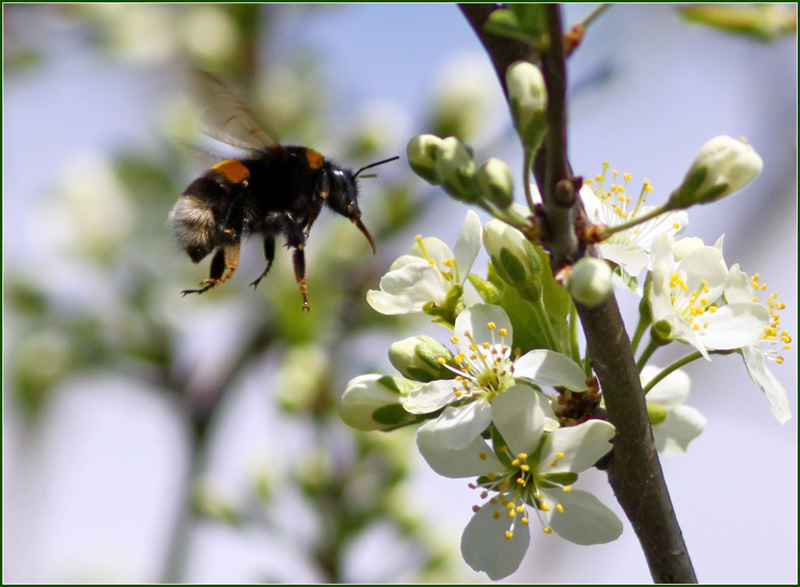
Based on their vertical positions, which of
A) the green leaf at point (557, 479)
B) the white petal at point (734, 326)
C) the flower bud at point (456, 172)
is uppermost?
the flower bud at point (456, 172)

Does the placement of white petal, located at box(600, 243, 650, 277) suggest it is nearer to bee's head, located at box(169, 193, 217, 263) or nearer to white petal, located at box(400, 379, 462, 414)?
white petal, located at box(400, 379, 462, 414)

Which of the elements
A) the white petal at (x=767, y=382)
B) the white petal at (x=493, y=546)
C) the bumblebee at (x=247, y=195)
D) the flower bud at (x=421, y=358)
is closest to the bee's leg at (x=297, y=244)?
the bumblebee at (x=247, y=195)

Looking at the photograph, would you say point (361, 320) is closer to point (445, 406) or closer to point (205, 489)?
point (205, 489)

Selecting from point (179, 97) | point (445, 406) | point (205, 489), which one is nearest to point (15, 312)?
point (179, 97)

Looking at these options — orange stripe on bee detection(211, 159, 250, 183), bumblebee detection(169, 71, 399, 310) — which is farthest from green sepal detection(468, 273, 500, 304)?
orange stripe on bee detection(211, 159, 250, 183)

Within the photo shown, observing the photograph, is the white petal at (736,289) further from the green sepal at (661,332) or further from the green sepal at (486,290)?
the green sepal at (486,290)

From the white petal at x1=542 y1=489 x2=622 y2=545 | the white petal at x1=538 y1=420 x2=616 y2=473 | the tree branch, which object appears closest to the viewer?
the tree branch
